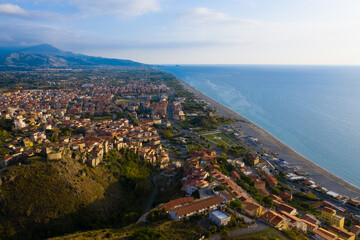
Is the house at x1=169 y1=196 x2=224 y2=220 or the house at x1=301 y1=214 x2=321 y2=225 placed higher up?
the house at x1=169 y1=196 x2=224 y2=220

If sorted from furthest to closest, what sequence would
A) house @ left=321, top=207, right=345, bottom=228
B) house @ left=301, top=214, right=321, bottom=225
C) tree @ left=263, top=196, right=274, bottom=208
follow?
tree @ left=263, top=196, right=274, bottom=208
house @ left=321, top=207, right=345, bottom=228
house @ left=301, top=214, right=321, bottom=225

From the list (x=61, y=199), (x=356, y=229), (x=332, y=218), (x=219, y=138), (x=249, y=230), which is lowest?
(x=356, y=229)

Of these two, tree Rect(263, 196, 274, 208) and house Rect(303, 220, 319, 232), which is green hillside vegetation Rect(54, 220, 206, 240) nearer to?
house Rect(303, 220, 319, 232)

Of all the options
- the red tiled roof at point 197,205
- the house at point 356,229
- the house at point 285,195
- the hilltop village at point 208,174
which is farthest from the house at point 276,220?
the house at point 285,195

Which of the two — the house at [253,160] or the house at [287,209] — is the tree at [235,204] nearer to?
the house at [287,209]

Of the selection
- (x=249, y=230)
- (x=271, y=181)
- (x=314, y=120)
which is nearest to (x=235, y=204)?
(x=249, y=230)

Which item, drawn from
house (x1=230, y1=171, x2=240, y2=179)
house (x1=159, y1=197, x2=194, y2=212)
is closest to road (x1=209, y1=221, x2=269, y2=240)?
house (x1=159, y1=197, x2=194, y2=212)

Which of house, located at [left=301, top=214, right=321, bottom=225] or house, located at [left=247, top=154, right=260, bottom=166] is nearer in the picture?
house, located at [left=301, top=214, right=321, bottom=225]

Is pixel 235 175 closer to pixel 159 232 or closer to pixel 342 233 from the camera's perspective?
pixel 342 233
